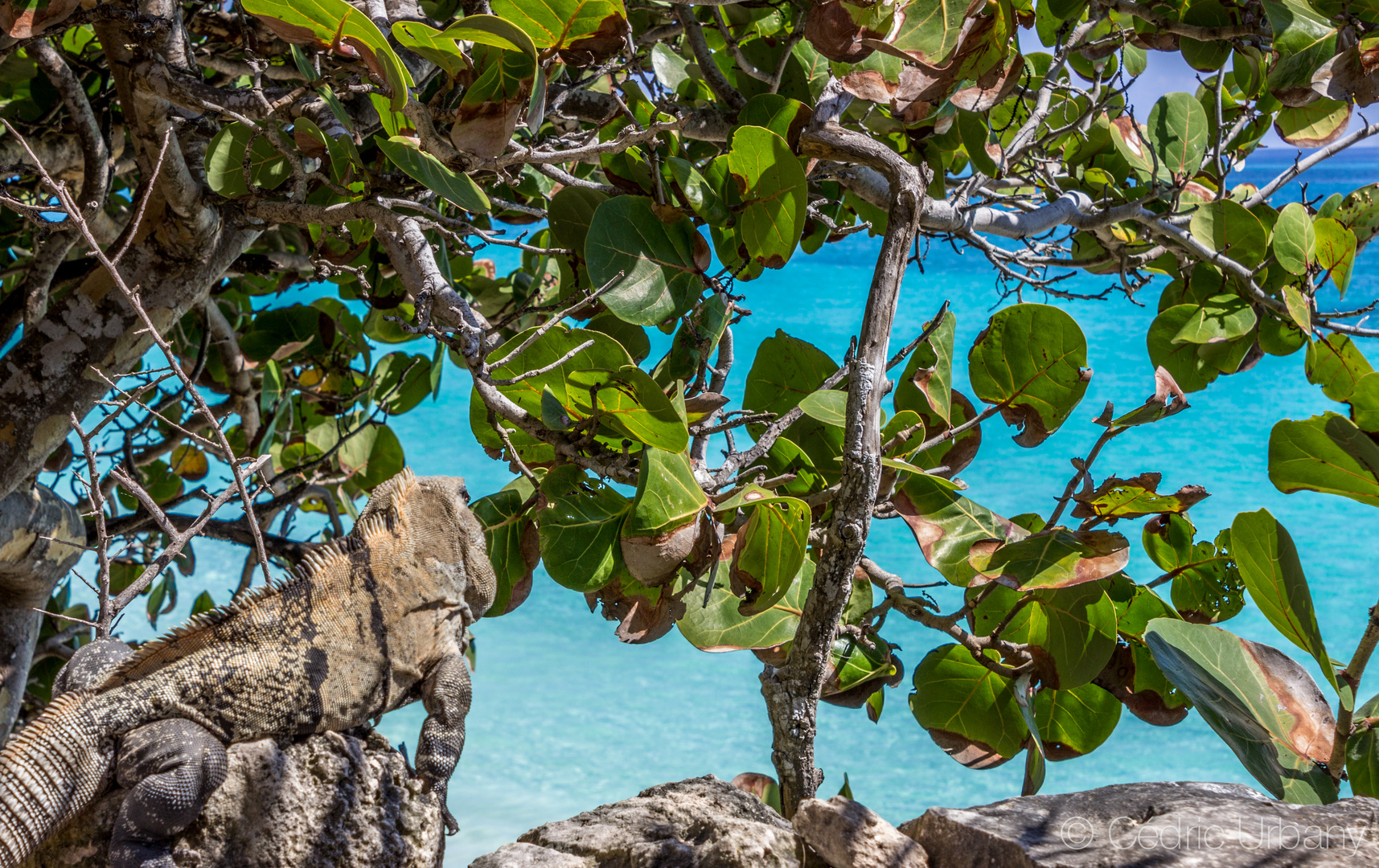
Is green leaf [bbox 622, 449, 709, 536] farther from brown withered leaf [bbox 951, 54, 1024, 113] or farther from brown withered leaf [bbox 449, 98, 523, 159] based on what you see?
brown withered leaf [bbox 951, 54, 1024, 113]

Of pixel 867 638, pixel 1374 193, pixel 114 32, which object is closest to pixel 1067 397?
pixel 867 638

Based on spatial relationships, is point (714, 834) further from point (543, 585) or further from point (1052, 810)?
point (543, 585)

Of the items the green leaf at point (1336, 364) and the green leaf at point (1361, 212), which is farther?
the green leaf at point (1361, 212)

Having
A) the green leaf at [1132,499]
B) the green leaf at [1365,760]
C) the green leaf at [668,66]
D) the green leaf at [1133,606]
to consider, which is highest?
the green leaf at [668,66]

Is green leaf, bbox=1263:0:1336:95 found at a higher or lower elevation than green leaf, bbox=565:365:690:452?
higher

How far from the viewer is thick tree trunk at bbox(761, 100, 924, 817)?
2.70ft

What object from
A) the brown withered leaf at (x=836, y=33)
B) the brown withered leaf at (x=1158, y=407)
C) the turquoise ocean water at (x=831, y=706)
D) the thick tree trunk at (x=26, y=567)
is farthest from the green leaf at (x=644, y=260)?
the turquoise ocean water at (x=831, y=706)

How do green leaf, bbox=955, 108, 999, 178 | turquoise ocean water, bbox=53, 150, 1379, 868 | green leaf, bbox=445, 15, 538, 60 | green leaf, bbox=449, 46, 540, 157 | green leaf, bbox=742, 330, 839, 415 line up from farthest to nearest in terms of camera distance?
turquoise ocean water, bbox=53, 150, 1379, 868
green leaf, bbox=955, 108, 999, 178
green leaf, bbox=742, 330, 839, 415
green leaf, bbox=449, 46, 540, 157
green leaf, bbox=445, 15, 538, 60

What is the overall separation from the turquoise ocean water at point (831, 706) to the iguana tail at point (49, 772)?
4414 mm

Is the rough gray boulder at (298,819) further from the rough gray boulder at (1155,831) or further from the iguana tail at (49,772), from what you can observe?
the rough gray boulder at (1155,831)

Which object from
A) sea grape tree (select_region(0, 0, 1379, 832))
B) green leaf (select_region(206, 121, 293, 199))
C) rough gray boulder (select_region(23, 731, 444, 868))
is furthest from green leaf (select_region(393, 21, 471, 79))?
rough gray boulder (select_region(23, 731, 444, 868))

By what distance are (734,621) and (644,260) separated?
43 cm

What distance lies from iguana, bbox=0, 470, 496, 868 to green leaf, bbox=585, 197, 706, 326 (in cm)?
45

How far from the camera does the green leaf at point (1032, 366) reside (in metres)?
1.04
